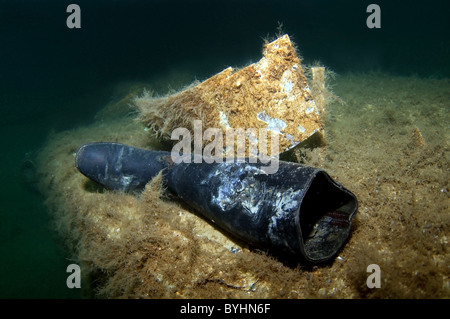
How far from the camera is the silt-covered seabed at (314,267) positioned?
226 cm

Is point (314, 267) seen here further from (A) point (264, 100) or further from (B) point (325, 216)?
(A) point (264, 100)

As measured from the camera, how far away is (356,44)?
77.0ft

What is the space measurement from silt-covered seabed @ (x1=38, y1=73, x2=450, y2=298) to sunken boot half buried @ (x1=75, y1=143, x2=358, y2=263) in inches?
9.3

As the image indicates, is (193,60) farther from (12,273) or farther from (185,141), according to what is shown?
(12,273)

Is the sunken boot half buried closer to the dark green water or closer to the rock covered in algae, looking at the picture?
the rock covered in algae

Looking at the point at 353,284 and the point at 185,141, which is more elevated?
the point at 185,141

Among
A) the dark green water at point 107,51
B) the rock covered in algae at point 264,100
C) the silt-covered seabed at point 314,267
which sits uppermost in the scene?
the dark green water at point 107,51

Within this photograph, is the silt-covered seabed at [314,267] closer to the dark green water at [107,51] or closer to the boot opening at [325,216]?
the boot opening at [325,216]

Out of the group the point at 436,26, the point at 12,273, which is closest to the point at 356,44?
the point at 12,273

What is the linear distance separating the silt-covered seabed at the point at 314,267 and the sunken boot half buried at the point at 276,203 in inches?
9.3

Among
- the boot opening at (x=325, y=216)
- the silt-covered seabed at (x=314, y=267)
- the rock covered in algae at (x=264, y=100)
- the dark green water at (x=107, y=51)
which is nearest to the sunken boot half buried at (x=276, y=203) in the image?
the boot opening at (x=325, y=216)

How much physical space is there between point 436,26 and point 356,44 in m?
33.6

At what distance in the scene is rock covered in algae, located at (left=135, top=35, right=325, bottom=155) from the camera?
3684 millimetres

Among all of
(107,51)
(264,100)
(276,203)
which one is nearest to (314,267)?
(276,203)
